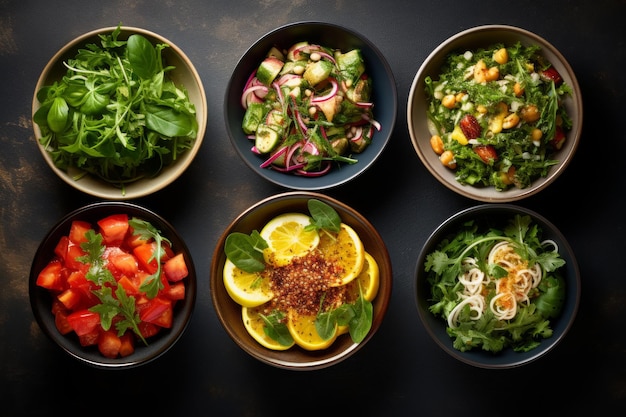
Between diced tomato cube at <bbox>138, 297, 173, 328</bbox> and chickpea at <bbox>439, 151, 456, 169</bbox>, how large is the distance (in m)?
1.46

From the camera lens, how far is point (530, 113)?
2787 millimetres

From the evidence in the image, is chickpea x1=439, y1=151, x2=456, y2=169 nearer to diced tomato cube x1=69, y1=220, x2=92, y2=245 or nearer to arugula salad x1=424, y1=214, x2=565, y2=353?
arugula salad x1=424, y1=214, x2=565, y2=353

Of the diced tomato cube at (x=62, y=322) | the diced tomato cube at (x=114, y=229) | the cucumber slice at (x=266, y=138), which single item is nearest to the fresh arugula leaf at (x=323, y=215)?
the cucumber slice at (x=266, y=138)

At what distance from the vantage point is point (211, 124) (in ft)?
10.2

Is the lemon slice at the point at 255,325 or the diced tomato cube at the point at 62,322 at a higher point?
the lemon slice at the point at 255,325

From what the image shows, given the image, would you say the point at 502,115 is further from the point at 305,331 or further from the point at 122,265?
the point at 122,265

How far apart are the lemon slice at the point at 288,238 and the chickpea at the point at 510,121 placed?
102 centimetres

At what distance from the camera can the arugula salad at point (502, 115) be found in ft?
9.20

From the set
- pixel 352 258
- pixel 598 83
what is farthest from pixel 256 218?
pixel 598 83

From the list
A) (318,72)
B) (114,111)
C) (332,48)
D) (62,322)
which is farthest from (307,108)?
(62,322)

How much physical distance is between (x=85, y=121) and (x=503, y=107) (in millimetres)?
1921

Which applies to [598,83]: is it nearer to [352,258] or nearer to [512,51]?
[512,51]

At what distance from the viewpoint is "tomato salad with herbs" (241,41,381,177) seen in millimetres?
2830

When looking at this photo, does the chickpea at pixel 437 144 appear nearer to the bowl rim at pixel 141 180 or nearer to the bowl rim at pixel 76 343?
the bowl rim at pixel 141 180
